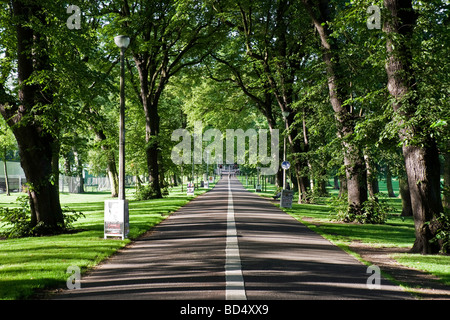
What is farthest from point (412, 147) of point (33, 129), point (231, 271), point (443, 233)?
point (33, 129)

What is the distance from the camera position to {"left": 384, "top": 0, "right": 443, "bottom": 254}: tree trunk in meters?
10.9

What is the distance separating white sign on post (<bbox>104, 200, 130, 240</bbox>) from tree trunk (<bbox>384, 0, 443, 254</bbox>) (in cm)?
797

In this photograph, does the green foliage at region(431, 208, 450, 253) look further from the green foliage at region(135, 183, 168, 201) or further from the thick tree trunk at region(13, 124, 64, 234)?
the green foliage at region(135, 183, 168, 201)

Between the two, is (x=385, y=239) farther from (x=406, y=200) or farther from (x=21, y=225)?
(x=406, y=200)

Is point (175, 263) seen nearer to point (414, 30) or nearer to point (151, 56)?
point (414, 30)

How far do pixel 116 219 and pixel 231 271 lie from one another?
233 inches

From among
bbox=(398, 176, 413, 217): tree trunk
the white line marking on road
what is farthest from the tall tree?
bbox=(398, 176, 413, 217): tree trunk

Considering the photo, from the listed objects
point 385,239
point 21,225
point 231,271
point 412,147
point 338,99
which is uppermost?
point 338,99

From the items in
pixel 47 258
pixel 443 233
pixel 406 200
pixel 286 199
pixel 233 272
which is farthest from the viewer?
pixel 406 200

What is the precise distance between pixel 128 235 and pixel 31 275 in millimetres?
5509

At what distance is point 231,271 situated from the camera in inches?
318

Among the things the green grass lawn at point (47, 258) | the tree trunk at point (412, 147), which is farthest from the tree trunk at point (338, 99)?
the green grass lawn at point (47, 258)
